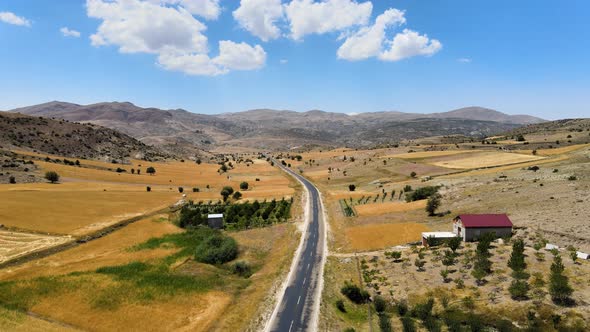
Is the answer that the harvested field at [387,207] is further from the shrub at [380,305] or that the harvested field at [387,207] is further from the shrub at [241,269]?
the shrub at [380,305]

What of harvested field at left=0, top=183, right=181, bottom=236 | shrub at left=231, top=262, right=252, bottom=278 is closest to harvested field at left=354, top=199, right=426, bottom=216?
shrub at left=231, top=262, right=252, bottom=278

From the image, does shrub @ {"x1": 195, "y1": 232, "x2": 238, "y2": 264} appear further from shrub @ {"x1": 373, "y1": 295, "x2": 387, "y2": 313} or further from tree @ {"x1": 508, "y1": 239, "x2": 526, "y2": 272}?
tree @ {"x1": 508, "y1": 239, "x2": 526, "y2": 272}


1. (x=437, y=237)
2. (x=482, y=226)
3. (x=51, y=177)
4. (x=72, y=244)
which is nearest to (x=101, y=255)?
(x=72, y=244)

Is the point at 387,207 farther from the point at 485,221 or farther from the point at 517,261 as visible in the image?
the point at 517,261

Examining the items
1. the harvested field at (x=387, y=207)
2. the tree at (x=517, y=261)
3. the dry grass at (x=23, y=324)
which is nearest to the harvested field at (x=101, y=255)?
the dry grass at (x=23, y=324)

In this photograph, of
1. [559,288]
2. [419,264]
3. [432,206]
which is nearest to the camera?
[559,288]
